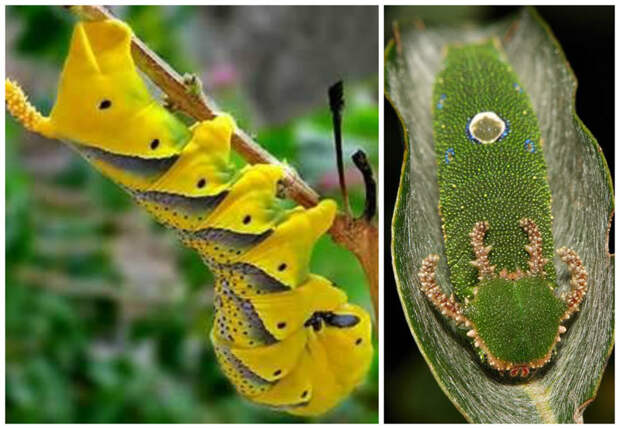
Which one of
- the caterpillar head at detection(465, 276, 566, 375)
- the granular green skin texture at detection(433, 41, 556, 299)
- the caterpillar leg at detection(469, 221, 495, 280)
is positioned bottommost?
the caterpillar head at detection(465, 276, 566, 375)

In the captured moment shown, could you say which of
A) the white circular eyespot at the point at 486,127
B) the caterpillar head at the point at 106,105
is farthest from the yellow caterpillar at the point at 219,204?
the white circular eyespot at the point at 486,127

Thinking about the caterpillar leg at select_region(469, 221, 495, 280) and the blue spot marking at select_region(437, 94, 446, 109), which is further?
the blue spot marking at select_region(437, 94, 446, 109)

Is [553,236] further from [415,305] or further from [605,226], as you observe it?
[415,305]

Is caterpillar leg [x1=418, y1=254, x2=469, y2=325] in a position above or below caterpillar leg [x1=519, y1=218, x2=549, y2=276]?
below

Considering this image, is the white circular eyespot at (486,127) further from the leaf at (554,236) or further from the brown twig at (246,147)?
the brown twig at (246,147)

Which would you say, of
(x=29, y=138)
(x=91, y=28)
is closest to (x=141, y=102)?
(x=91, y=28)

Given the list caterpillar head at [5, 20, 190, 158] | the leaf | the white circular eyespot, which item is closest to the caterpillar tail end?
caterpillar head at [5, 20, 190, 158]

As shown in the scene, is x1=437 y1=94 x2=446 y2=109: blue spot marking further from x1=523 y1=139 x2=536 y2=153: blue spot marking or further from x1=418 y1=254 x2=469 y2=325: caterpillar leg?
x1=418 y1=254 x2=469 y2=325: caterpillar leg

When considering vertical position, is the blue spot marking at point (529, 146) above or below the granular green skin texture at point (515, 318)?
above
